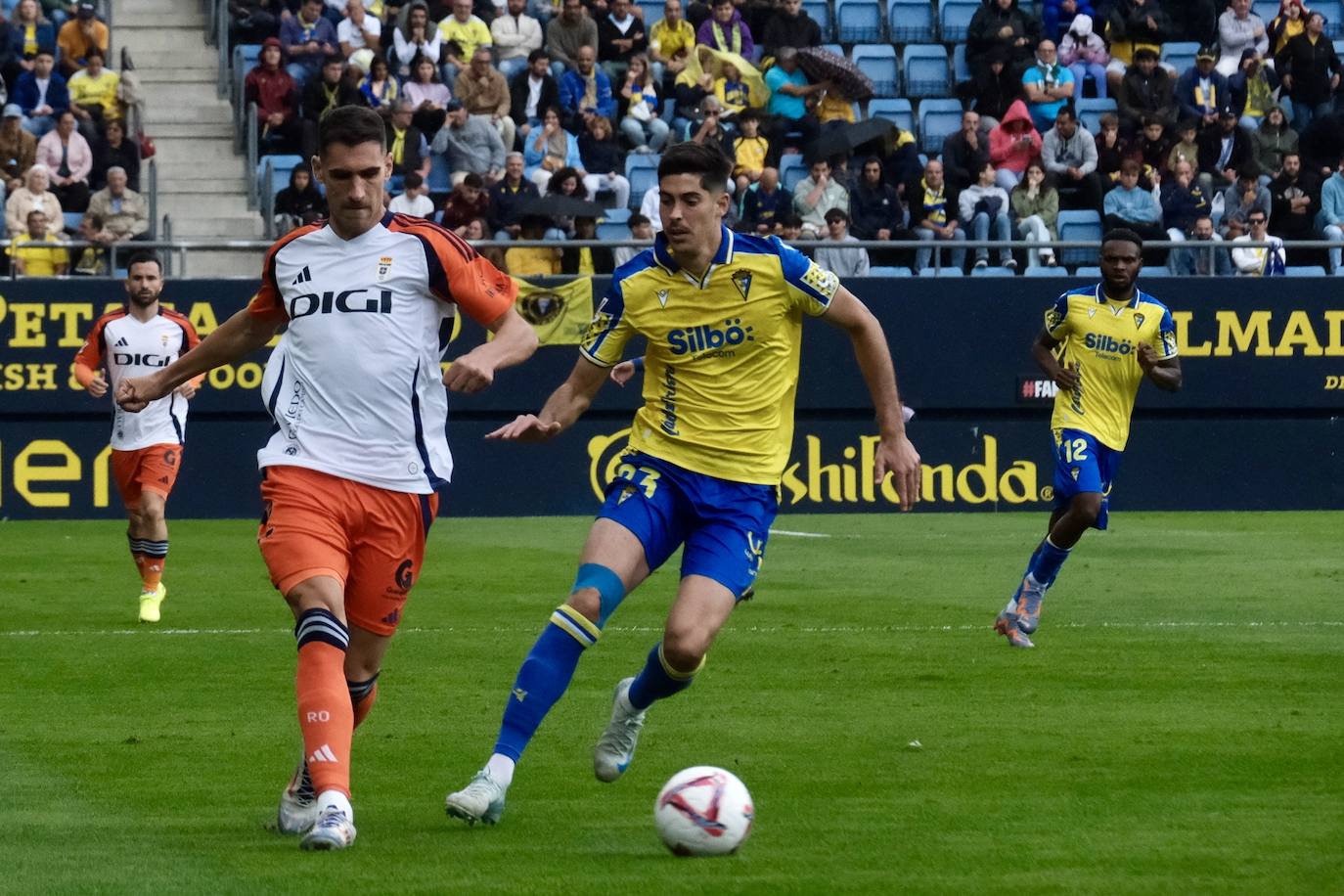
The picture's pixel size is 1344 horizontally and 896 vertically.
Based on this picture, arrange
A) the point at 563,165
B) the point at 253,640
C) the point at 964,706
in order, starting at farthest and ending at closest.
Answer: the point at 563,165 < the point at 253,640 < the point at 964,706

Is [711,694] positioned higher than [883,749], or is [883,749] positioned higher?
[883,749]

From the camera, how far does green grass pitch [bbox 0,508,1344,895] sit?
20.9ft

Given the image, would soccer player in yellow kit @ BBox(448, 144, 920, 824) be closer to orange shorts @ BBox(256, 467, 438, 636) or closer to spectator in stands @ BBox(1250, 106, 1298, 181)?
orange shorts @ BBox(256, 467, 438, 636)

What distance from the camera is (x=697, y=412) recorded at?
784cm

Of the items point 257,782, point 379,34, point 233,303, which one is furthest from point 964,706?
point 379,34

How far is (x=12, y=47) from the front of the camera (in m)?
24.2

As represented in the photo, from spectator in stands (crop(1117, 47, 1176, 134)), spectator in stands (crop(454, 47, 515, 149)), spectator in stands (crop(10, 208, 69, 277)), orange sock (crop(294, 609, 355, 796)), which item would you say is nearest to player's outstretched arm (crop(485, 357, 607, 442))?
orange sock (crop(294, 609, 355, 796))

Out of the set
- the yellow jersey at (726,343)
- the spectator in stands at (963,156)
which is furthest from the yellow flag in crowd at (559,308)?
the yellow jersey at (726,343)

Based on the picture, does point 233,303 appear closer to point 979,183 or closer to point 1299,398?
point 979,183

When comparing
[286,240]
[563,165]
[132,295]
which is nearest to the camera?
[286,240]

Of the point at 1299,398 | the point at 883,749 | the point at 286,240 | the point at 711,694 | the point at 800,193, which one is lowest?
the point at 1299,398

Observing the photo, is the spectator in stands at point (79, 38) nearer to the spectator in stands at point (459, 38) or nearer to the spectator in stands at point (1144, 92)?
the spectator in stands at point (459, 38)

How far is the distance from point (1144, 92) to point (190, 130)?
37.7ft

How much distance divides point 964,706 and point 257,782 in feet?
11.5
